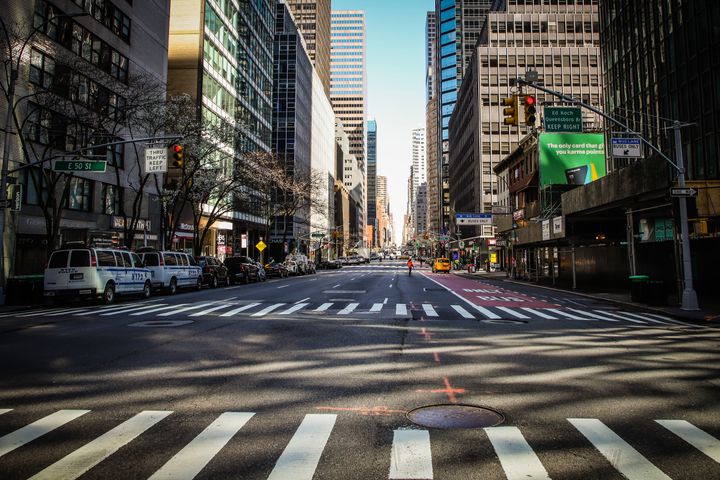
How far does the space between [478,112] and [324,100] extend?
173ft

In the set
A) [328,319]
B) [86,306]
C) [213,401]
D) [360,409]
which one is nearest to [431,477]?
[360,409]

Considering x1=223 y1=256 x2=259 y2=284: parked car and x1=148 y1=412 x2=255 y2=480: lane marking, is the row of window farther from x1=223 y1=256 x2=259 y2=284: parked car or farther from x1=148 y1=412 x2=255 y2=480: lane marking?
x1=148 y1=412 x2=255 y2=480: lane marking

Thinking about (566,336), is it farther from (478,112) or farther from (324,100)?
(324,100)

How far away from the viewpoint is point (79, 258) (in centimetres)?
1923

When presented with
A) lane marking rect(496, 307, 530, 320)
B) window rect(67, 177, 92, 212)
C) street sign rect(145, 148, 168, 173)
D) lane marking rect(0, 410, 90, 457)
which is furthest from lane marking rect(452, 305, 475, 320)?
window rect(67, 177, 92, 212)

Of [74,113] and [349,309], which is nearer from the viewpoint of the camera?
[349,309]

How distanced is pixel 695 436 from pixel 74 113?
2925 cm

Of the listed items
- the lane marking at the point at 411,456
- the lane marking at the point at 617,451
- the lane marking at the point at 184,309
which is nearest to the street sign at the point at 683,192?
the lane marking at the point at 617,451

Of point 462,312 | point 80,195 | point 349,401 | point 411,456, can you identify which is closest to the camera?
point 411,456

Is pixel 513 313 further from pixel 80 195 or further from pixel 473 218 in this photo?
pixel 473 218

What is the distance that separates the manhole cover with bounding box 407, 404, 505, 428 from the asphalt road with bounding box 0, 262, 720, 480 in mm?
175

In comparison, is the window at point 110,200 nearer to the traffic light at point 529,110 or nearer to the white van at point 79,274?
the white van at point 79,274

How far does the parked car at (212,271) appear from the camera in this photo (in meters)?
31.9

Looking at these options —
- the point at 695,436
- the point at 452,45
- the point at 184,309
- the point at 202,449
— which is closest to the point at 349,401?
the point at 202,449
